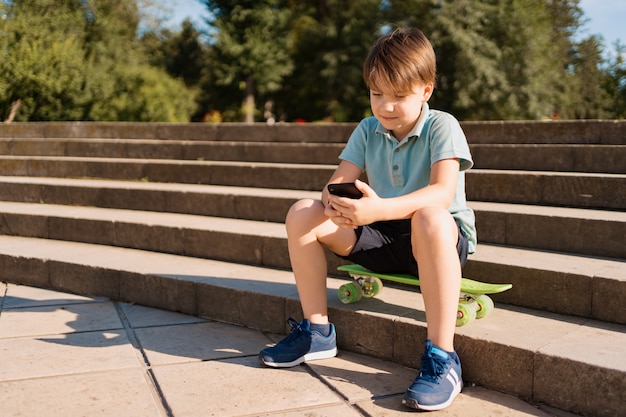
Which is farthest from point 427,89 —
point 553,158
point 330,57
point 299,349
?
point 330,57

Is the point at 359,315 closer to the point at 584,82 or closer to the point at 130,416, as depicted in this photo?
the point at 130,416

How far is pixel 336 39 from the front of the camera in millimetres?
31609

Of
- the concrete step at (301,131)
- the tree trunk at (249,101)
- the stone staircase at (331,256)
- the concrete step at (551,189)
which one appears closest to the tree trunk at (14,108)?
the concrete step at (301,131)

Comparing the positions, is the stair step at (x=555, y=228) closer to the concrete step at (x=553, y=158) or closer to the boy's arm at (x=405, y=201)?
the concrete step at (x=553, y=158)

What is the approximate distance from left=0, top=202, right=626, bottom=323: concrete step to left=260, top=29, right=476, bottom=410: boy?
53cm

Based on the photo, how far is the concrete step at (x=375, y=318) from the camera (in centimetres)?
245

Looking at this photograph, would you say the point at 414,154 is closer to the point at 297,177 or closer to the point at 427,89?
the point at 427,89

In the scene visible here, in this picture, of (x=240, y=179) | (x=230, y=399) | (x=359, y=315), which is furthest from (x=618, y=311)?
(x=240, y=179)

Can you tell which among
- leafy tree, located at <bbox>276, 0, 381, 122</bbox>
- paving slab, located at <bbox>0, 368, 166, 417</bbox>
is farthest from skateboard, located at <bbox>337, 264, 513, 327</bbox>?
leafy tree, located at <bbox>276, 0, 381, 122</bbox>

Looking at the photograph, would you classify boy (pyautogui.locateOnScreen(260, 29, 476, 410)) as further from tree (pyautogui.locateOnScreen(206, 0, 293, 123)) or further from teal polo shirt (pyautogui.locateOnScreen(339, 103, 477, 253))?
tree (pyautogui.locateOnScreen(206, 0, 293, 123))

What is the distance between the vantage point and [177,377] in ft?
9.38

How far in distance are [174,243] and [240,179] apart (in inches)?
58.1

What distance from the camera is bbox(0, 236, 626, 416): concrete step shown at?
8.04 feet

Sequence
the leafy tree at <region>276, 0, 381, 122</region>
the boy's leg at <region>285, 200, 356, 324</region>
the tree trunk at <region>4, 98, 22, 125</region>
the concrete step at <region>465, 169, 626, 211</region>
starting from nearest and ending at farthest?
the boy's leg at <region>285, 200, 356, 324</region>, the concrete step at <region>465, 169, 626, 211</region>, the tree trunk at <region>4, 98, 22, 125</region>, the leafy tree at <region>276, 0, 381, 122</region>
